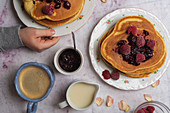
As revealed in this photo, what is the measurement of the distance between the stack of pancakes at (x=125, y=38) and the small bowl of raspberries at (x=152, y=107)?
1.03 ft

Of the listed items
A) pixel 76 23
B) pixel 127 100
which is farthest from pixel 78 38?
pixel 127 100

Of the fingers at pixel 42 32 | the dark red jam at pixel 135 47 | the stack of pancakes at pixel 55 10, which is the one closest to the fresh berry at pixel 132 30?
the dark red jam at pixel 135 47

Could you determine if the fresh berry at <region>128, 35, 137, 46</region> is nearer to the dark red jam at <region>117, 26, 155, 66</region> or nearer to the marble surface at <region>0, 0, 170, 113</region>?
the dark red jam at <region>117, 26, 155, 66</region>

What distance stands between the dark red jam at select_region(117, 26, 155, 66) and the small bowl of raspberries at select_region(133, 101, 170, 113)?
0.42 metres

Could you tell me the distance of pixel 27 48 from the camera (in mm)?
1605

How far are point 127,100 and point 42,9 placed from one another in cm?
114

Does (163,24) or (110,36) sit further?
(163,24)

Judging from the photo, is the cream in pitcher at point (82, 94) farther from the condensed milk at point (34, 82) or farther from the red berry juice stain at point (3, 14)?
the red berry juice stain at point (3, 14)

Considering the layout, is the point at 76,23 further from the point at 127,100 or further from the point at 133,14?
the point at 127,100

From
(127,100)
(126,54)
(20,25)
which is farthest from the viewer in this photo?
(127,100)

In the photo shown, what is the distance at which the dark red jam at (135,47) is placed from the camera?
1412mm

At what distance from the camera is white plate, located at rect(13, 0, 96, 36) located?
4.99 ft

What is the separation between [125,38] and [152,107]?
2.25ft

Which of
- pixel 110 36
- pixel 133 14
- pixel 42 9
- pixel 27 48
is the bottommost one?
pixel 27 48
